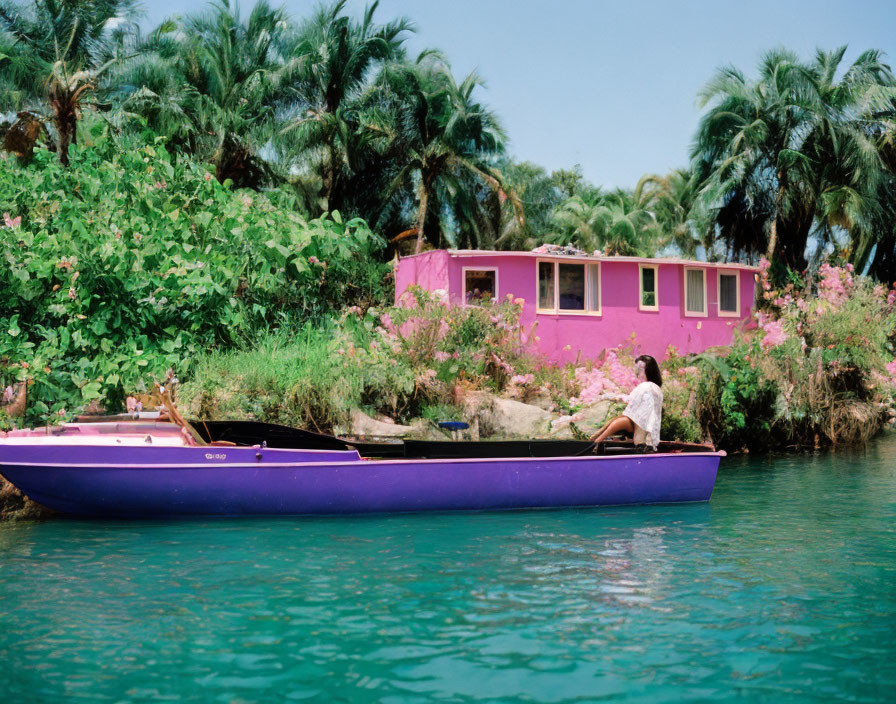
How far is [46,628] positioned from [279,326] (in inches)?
579

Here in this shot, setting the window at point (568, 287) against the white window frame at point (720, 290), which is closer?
the window at point (568, 287)

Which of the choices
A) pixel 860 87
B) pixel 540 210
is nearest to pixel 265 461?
pixel 860 87

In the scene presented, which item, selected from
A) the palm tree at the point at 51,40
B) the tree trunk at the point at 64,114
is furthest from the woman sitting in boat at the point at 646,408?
the palm tree at the point at 51,40

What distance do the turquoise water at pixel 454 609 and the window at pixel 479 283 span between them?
466 inches

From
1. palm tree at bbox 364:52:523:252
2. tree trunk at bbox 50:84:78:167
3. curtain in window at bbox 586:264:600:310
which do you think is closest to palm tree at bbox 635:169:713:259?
palm tree at bbox 364:52:523:252

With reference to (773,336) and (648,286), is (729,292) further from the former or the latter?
(773,336)

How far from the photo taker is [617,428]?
1252 cm

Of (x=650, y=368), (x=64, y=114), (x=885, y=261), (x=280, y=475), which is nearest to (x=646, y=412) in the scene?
(x=650, y=368)

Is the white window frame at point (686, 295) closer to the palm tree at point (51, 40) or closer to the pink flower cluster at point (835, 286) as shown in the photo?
the pink flower cluster at point (835, 286)

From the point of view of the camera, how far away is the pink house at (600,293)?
23297 millimetres

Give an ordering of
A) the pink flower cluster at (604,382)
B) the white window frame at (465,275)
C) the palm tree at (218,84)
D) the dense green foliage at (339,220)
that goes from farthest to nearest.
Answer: the palm tree at (218,84), the white window frame at (465,275), the pink flower cluster at (604,382), the dense green foliage at (339,220)

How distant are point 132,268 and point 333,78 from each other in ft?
56.8

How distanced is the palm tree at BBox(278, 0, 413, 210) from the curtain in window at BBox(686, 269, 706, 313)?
1233 cm

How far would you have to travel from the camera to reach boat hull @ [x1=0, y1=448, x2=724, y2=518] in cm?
1096
